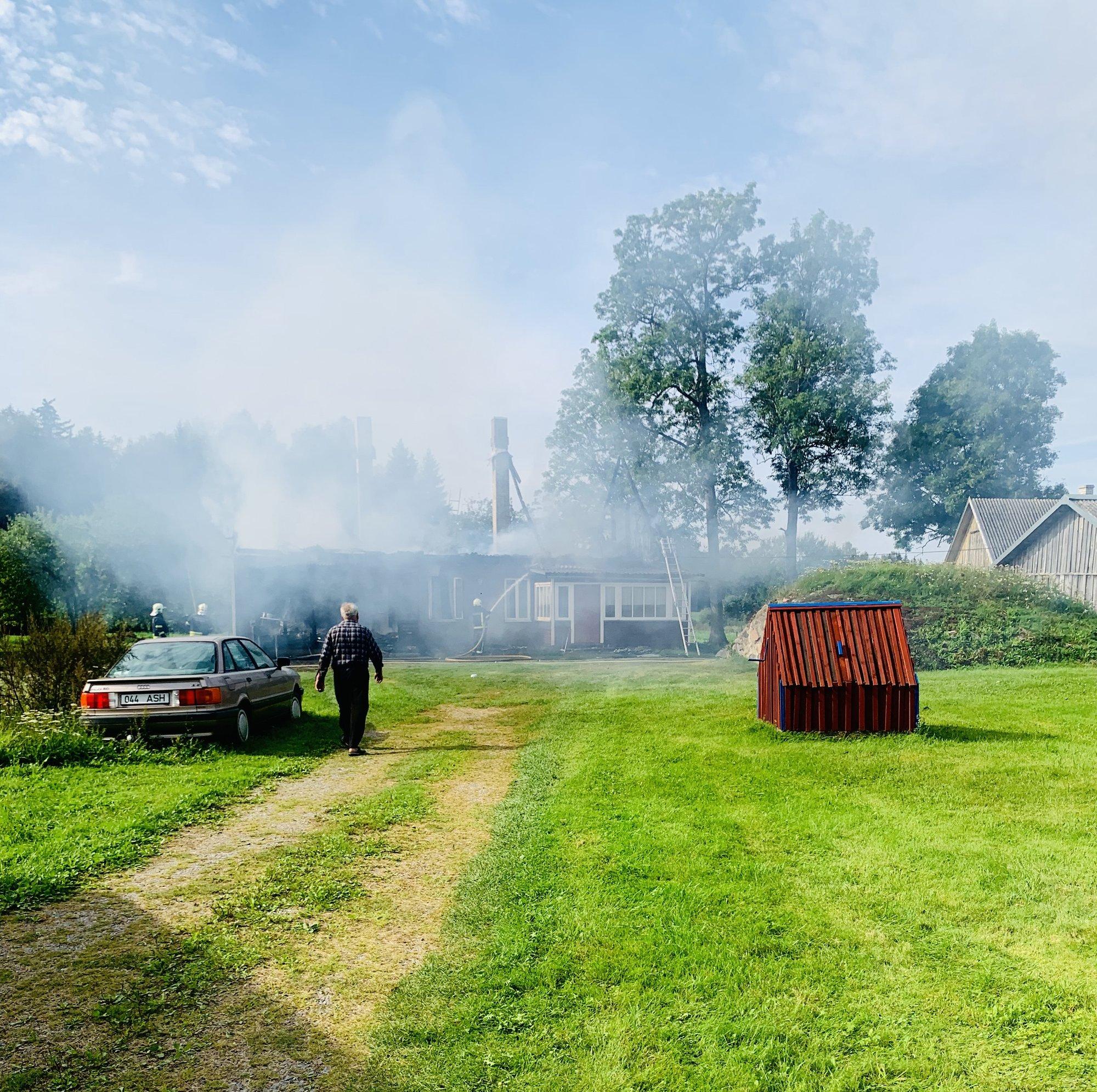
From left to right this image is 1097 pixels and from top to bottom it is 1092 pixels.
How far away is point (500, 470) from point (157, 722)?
79.6 feet

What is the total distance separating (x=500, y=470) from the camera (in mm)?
32312

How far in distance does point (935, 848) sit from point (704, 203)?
31.1 m

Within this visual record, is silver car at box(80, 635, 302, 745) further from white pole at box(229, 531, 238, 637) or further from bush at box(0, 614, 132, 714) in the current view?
white pole at box(229, 531, 238, 637)

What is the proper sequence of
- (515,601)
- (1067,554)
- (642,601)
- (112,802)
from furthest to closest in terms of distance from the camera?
(1067,554), (515,601), (642,601), (112,802)

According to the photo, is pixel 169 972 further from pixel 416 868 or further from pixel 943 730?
pixel 943 730

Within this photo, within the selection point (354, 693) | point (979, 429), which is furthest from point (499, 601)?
point (979, 429)

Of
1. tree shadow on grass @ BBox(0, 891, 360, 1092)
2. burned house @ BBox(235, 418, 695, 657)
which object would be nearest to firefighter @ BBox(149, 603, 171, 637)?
burned house @ BBox(235, 418, 695, 657)

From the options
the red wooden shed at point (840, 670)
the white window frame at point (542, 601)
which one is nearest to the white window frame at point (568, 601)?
the white window frame at point (542, 601)

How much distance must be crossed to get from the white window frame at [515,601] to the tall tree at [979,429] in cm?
2816

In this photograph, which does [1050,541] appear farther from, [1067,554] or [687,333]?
[687,333]

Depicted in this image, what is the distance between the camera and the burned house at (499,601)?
22984 millimetres

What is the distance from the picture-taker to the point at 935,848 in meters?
5.33

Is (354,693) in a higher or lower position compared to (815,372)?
lower

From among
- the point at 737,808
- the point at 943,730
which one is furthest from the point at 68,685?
the point at 943,730
